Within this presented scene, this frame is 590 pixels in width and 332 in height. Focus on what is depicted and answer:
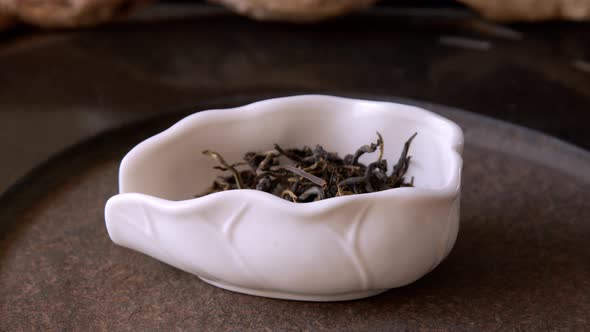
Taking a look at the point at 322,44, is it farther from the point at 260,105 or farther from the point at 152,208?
the point at 152,208

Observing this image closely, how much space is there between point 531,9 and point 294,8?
450 mm

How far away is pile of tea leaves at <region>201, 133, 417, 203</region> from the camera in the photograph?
855mm

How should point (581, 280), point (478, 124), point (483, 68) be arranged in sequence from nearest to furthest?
point (581, 280) → point (478, 124) → point (483, 68)

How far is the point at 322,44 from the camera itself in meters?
1.49

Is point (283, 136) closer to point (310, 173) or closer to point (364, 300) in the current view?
point (310, 173)

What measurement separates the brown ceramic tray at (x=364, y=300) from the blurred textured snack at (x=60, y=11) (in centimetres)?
45

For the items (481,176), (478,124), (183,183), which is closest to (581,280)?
(481,176)

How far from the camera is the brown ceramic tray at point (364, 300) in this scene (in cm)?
82

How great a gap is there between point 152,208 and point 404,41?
2.79 feet

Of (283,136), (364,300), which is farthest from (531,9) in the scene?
(364,300)

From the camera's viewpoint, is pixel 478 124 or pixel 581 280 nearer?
pixel 581 280

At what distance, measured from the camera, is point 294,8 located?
56.7 inches

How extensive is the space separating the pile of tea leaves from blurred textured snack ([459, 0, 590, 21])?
1.99ft

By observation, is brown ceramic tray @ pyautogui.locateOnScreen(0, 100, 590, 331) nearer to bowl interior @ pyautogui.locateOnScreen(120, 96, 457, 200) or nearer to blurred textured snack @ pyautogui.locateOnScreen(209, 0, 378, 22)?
bowl interior @ pyautogui.locateOnScreen(120, 96, 457, 200)
